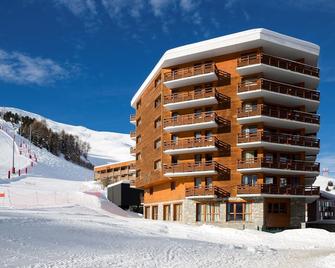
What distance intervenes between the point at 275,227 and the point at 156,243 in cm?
2433

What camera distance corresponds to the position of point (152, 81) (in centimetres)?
6091

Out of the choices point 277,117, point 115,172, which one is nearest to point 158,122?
point 277,117

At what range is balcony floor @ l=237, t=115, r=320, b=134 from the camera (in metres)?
47.3

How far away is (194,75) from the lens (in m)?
50.7

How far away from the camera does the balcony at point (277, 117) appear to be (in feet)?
155

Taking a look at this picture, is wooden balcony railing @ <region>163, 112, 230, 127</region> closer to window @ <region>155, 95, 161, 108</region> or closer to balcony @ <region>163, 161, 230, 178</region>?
balcony @ <region>163, 161, 230, 178</region>

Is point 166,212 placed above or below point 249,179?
below

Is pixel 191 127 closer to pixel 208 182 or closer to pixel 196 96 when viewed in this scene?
pixel 196 96

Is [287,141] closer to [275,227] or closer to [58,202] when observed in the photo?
[275,227]

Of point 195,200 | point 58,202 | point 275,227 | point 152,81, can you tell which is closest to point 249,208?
point 275,227

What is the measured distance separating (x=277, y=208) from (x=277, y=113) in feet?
32.7

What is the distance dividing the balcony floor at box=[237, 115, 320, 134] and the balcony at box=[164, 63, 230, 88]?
215 inches

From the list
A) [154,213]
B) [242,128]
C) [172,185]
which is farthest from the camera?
[154,213]

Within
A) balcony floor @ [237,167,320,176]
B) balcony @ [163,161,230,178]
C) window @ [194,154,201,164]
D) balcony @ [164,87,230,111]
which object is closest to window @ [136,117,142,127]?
balcony @ [164,87,230,111]
